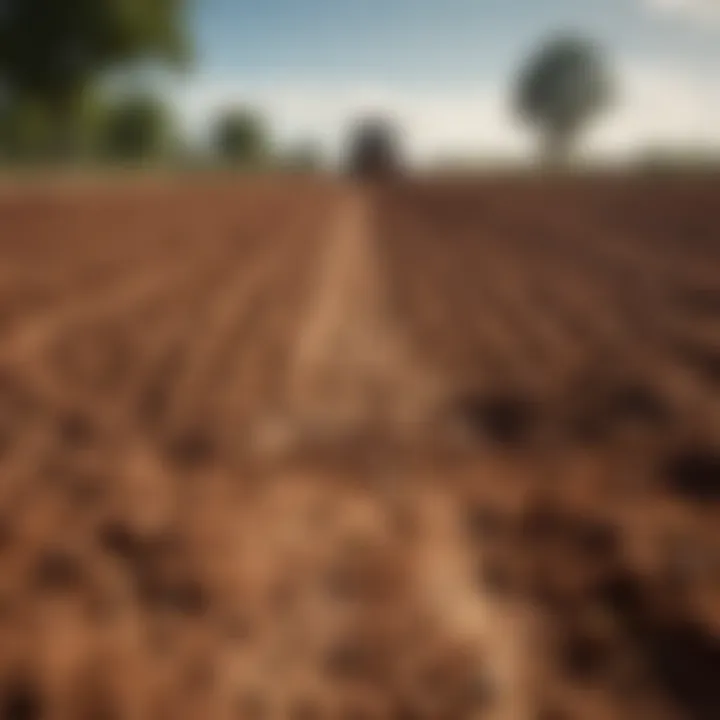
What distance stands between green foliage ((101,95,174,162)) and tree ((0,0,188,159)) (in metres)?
33.2

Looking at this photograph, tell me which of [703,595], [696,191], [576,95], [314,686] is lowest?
[314,686]

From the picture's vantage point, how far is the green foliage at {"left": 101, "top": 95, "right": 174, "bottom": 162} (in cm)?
5862

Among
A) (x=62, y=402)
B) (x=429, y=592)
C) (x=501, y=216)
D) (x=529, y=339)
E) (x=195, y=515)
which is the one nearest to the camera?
(x=429, y=592)

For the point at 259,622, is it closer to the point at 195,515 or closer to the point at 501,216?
the point at 195,515

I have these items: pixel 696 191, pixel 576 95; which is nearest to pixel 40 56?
pixel 696 191

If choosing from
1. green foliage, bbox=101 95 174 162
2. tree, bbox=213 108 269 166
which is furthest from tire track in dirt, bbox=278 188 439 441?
tree, bbox=213 108 269 166

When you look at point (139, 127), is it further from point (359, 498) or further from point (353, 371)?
point (359, 498)

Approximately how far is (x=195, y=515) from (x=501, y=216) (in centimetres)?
1469

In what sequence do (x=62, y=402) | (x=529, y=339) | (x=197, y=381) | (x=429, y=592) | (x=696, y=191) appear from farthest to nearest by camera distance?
(x=696, y=191)
(x=529, y=339)
(x=197, y=381)
(x=62, y=402)
(x=429, y=592)

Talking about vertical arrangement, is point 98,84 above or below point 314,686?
above

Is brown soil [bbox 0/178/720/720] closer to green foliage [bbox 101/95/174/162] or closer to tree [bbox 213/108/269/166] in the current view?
green foliage [bbox 101/95/174/162]

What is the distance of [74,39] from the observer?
81.8ft

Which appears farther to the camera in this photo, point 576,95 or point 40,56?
point 576,95

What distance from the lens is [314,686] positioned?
8.15 ft
